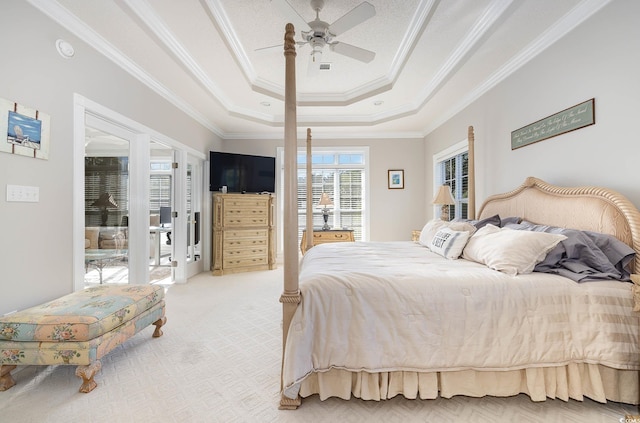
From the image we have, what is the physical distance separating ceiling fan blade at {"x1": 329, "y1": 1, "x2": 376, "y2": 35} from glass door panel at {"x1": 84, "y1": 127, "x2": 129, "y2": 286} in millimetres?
2396

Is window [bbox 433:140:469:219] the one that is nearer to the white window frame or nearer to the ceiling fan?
the white window frame

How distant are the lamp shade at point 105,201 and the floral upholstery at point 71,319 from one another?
3.23ft

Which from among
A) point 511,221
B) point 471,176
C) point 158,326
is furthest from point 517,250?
point 158,326

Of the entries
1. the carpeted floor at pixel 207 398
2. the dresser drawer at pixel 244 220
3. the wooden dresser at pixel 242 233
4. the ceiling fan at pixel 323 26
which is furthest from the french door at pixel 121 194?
the ceiling fan at pixel 323 26

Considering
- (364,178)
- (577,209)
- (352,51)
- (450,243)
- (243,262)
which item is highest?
(352,51)

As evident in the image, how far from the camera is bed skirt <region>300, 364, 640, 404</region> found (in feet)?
5.08

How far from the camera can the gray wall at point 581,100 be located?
6.12 feet

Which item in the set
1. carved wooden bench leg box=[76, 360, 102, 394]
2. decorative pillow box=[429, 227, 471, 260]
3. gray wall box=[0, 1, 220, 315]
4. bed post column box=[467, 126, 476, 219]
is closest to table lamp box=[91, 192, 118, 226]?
gray wall box=[0, 1, 220, 315]

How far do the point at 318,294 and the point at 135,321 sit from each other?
5.10ft

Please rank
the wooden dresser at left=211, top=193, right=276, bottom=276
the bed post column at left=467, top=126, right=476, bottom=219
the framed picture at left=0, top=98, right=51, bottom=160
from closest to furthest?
the framed picture at left=0, top=98, right=51, bottom=160
the bed post column at left=467, top=126, right=476, bottom=219
the wooden dresser at left=211, top=193, right=276, bottom=276

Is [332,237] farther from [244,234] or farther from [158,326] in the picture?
[158,326]

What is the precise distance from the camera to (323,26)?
230 centimetres

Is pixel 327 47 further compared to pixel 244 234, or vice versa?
pixel 244 234

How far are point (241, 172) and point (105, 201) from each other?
99.5 inches
